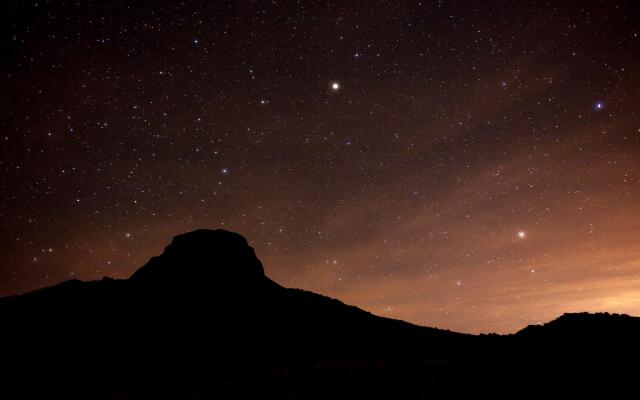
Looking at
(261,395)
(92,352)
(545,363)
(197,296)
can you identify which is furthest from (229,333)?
(545,363)

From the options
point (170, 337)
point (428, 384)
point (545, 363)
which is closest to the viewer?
point (428, 384)

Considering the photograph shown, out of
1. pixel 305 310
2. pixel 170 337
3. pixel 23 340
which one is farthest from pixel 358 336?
pixel 23 340

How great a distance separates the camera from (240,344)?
961 inches

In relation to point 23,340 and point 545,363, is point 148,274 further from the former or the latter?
point 545,363

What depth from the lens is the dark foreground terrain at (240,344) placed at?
819cm

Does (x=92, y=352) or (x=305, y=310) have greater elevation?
(x=305, y=310)

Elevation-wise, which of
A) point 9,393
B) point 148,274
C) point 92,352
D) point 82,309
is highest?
point 148,274

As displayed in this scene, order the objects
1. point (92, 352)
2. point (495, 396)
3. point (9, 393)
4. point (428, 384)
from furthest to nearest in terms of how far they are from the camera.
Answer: point (92, 352)
point (9, 393)
point (428, 384)
point (495, 396)

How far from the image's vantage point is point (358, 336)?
2694cm

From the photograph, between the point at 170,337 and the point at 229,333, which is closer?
the point at 170,337

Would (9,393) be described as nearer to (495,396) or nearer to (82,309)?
(82,309)

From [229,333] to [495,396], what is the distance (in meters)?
22.1

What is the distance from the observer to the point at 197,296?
3005 centimetres

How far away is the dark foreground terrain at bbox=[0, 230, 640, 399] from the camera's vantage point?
819 cm
